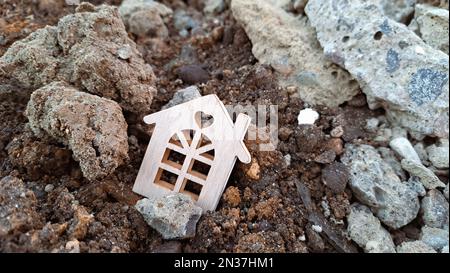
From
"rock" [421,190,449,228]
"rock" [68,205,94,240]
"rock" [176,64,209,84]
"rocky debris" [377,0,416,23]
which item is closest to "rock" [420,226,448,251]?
"rock" [421,190,449,228]

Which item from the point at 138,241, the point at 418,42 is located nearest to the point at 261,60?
the point at 418,42

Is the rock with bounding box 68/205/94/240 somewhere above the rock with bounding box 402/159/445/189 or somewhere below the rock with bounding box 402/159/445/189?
below

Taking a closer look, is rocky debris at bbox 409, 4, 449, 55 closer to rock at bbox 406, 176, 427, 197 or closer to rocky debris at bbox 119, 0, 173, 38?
rock at bbox 406, 176, 427, 197

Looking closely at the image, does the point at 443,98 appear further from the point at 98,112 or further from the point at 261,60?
the point at 98,112

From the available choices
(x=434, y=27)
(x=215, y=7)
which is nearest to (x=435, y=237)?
(x=434, y=27)

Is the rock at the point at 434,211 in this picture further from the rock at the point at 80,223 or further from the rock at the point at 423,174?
the rock at the point at 80,223

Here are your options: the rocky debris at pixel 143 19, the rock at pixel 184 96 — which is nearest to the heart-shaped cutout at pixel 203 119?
the rock at pixel 184 96
